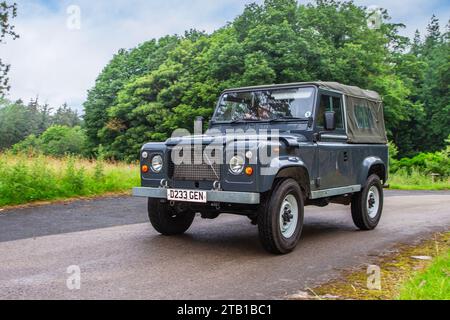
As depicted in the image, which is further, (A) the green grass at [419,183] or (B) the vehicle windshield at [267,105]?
(A) the green grass at [419,183]

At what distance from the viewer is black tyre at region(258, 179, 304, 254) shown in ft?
18.4

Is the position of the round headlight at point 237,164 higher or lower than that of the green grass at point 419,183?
higher

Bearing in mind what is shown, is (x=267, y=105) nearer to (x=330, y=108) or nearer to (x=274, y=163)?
(x=330, y=108)

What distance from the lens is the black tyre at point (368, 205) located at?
7.74 m

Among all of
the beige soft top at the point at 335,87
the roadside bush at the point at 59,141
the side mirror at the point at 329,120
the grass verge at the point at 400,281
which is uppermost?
the roadside bush at the point at 59,141

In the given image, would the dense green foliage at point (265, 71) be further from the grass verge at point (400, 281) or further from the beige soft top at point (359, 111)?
the grass verge at point (400, 281)

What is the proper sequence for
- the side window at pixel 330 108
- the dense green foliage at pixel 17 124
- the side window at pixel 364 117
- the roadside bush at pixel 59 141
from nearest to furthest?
the side window at pixel 330 108 < the side window at pixel 364 117 < the roadside bush at pixel 59 141 < the dense green foliage at pixel 17 124

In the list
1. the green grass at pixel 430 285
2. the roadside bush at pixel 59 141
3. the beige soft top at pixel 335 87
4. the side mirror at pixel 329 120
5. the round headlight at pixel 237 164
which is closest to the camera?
the green grass at pixel 430 285

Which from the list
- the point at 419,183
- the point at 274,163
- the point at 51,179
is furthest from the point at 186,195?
the point at 419,183

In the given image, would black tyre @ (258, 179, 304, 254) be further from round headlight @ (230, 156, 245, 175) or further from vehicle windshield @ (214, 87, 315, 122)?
vehicle windshield @ (214, 87, 315, 122)

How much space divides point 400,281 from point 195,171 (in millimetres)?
2807

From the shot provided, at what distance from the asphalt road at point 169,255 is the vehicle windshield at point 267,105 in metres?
1.90

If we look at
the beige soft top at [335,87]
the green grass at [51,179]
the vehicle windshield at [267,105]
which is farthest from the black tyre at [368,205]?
the green grass at [51,179]
